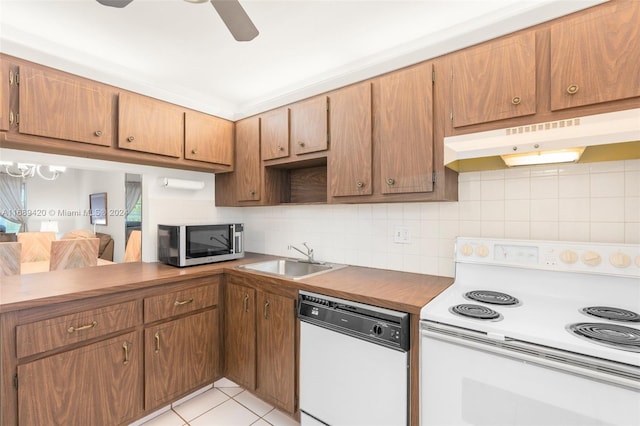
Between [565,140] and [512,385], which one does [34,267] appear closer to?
[512,385]

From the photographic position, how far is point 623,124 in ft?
3.69

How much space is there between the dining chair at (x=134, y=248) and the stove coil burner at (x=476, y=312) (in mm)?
2400

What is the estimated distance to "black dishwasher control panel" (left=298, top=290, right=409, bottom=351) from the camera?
4.32 feet

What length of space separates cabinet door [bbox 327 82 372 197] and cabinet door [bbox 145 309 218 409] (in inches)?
52.8

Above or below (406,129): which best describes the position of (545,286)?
below

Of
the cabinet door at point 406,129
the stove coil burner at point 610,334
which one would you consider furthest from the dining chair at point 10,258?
the stove coil burner at point 610,334

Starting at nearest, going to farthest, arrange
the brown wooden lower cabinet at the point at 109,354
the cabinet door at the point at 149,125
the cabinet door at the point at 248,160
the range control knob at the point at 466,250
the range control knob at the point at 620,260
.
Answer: the range control knob at the point at 620,260 < the brown wooden lower cabinet at the point at 109,354 < the range control knob at the point at 466,250 < the cabinet door at the point at 149,125 < the cabinet door at the point at 248,160

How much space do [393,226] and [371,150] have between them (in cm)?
58

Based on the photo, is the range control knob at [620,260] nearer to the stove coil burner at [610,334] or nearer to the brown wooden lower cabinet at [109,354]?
the stove coil burner at [610,334]

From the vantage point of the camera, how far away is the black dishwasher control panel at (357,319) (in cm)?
132

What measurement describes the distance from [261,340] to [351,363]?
2.37ft

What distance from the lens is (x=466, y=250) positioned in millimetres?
1663

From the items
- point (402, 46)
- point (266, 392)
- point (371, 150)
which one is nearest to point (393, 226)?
point (371, 150)

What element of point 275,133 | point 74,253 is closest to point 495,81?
point 275,133
